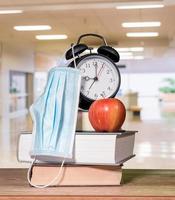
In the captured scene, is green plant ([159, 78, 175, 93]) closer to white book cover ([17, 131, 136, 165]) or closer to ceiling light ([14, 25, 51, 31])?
ceiling light ([14, 25, 51, 31])

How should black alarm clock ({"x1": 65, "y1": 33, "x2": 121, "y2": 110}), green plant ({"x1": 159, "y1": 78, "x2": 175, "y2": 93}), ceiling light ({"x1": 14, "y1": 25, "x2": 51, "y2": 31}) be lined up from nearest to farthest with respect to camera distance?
1. black alarm clock ({"x1": 65, "y1": 33, "x2": 121, "y2": 110})
2. ceiling light ({"x1": 14, "y1": 25, "x2": 51, "y2": 31})
3. green plant ({"x1": 159, "y1": 78, "x2": 175, "y2": 93})

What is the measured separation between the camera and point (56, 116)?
3.58 ft

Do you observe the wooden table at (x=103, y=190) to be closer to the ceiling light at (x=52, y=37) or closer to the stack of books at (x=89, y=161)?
the stack of books at (x=89, y=161)

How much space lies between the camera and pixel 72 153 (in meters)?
1.05

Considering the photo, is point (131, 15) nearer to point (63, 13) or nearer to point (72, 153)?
point (63, 13)

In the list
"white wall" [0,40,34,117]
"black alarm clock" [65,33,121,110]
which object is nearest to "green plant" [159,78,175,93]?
"white wall" [0,40,34,117]

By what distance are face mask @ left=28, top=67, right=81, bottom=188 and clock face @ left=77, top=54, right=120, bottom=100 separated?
0.29 feet

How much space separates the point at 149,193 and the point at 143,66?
97.9 ft

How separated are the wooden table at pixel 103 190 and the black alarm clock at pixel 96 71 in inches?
10.6

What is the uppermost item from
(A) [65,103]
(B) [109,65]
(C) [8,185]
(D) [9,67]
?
(D) [9,67]

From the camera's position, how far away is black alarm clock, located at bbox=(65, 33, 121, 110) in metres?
1.22

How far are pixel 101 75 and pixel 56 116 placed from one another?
226 millimetres

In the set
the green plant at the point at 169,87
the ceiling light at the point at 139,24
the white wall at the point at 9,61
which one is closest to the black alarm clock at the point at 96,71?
the ceiling light at the point at 139,24

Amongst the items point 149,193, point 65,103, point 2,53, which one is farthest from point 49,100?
point 2,53
